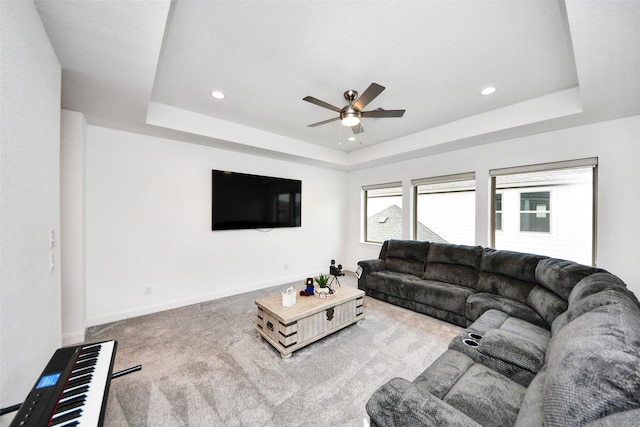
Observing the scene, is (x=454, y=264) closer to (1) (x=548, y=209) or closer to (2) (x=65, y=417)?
(1) (x=548, y=209)

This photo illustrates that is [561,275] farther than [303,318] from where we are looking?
No

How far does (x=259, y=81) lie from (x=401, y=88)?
1521 mm

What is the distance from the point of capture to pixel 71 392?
0.82m

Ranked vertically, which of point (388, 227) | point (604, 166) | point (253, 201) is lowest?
point (388, 227)

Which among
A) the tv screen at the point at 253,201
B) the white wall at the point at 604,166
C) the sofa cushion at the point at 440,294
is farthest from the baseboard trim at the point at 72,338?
the white wall at the point at 604,166

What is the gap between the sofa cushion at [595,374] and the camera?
0.71 m

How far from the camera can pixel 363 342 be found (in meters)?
2.54

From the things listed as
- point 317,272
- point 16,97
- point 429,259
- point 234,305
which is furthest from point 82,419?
point 317,272

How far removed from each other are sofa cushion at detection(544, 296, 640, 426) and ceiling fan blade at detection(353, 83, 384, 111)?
73.9 inches

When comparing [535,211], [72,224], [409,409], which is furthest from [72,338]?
[535,211]

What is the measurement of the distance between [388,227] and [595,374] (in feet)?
14.5

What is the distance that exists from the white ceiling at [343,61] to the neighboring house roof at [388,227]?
176 centimetres

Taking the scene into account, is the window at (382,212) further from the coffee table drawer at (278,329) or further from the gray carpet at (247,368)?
the coffee table drawer at (278,329)

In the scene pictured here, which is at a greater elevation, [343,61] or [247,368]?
[343,61]
